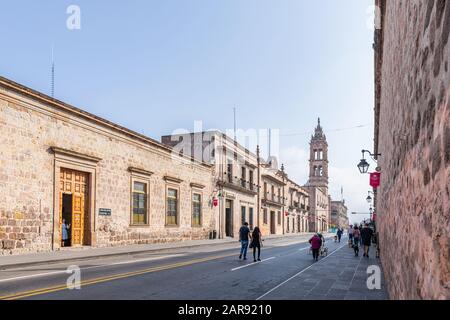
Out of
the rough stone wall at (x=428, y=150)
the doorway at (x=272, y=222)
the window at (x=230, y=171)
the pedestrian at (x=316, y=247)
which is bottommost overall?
the doorway at (x=272, y=222)

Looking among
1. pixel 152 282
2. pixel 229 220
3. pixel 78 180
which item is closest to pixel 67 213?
pixel 78 180

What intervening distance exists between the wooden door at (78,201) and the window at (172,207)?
8.05 metres

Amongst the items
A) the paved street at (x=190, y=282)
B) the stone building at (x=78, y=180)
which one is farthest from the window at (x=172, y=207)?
the paved street at (x=190, y=282)

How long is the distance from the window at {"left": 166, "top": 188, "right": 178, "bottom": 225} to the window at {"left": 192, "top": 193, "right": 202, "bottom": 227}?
2822mm

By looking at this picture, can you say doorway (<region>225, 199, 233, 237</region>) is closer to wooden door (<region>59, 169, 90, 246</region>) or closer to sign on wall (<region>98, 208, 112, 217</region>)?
sign on wall (<region>98, 208, 112, 217</region>)

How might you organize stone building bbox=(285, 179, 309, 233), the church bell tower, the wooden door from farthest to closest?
the church bell tower < stone building bbox=(285, 179, 309, 233) < the wooden door

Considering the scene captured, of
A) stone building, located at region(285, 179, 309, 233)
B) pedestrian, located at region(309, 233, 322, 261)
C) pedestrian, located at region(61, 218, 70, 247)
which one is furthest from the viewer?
stone building, located at region(285, 179, 309, 233)

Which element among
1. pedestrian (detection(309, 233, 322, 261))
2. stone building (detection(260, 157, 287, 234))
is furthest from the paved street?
stone building (detection(260, 157, 287, 234))

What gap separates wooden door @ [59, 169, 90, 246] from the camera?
19.1 m

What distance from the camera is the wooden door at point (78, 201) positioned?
19.1 m

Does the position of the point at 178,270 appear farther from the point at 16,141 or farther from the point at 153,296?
the point at 16,141

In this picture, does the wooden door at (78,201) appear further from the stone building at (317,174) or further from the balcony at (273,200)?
the stone building at (317,174)
